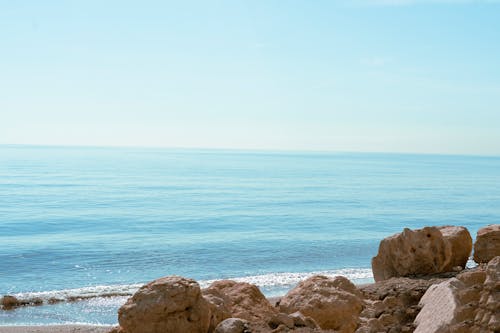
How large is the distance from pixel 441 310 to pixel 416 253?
7198 millimetres

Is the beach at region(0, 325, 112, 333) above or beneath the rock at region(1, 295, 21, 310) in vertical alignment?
above

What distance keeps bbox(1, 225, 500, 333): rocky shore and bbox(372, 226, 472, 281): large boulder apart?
0.54 m

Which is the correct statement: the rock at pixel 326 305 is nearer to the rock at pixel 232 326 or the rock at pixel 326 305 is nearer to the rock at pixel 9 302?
the rock at pixel 232 326

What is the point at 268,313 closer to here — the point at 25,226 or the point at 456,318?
the point at 456,318

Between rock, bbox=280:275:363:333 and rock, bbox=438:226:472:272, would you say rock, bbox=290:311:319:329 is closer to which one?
rock, bbox=280:275:363:333

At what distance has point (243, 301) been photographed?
8.92 meters

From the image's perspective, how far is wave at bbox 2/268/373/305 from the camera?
19.4 m

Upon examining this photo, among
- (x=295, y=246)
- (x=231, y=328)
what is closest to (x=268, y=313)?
(x=231, y=328)

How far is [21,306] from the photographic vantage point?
729 inches

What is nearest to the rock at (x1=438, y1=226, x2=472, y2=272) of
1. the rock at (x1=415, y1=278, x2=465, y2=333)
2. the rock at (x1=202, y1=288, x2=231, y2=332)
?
the rock at (x1=202, y1=288, x2=231, y2=332)

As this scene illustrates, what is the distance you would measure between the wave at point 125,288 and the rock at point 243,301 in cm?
1159

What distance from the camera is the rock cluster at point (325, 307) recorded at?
596cm

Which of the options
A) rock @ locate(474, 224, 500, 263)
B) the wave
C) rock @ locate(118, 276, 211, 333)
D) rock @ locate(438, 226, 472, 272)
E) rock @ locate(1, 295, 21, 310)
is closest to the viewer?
rock @ locate(118, 276, 211, 333)

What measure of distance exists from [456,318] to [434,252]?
308 inches
